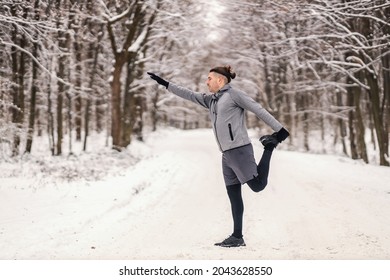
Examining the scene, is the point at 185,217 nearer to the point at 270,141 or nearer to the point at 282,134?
the point at 270,141

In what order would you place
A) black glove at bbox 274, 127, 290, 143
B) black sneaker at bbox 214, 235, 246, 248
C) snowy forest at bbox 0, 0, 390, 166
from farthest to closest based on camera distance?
1. snowy forest at bbox 0, 0, 390, 166
2. black sneaker at bbox 214, 235, 246, 248
3. black glove at bbox 274, 127, 290, 143

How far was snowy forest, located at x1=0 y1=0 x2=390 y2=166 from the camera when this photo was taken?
9.30m

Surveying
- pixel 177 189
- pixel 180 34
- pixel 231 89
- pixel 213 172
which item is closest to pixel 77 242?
pixel 231 89

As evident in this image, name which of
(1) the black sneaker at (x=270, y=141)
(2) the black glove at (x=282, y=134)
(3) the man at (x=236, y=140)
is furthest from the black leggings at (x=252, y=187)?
(2) the black glove at (x=282, y=134)

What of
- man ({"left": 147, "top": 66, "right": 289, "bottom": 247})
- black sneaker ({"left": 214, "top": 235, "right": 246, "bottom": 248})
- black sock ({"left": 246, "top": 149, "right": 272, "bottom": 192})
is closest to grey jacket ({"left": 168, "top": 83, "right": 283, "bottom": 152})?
Result: man ({"left": 147, "top": 66, "right": 289, "bottom": 247})

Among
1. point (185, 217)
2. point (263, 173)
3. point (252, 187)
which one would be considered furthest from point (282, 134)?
point (185, 217)

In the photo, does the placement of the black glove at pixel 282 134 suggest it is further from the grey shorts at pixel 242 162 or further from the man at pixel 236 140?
the grey shorts at pixel 242 162

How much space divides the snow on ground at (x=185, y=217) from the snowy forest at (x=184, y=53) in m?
2.83

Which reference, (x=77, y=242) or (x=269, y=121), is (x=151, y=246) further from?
(x=269, y=121)

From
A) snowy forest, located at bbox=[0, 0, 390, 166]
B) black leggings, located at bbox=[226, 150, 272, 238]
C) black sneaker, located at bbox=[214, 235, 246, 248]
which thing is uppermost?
snowy forest, located at bbox=[0, 0, 390, 166]

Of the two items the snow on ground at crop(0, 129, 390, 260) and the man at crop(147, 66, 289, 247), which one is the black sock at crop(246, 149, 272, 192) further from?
the snow on ground at crop(0, 129, 390, 260)

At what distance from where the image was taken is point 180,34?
18.8 m

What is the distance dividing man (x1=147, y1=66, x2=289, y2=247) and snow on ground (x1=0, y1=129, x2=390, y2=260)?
679mm

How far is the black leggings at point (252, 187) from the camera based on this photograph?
471 cm
